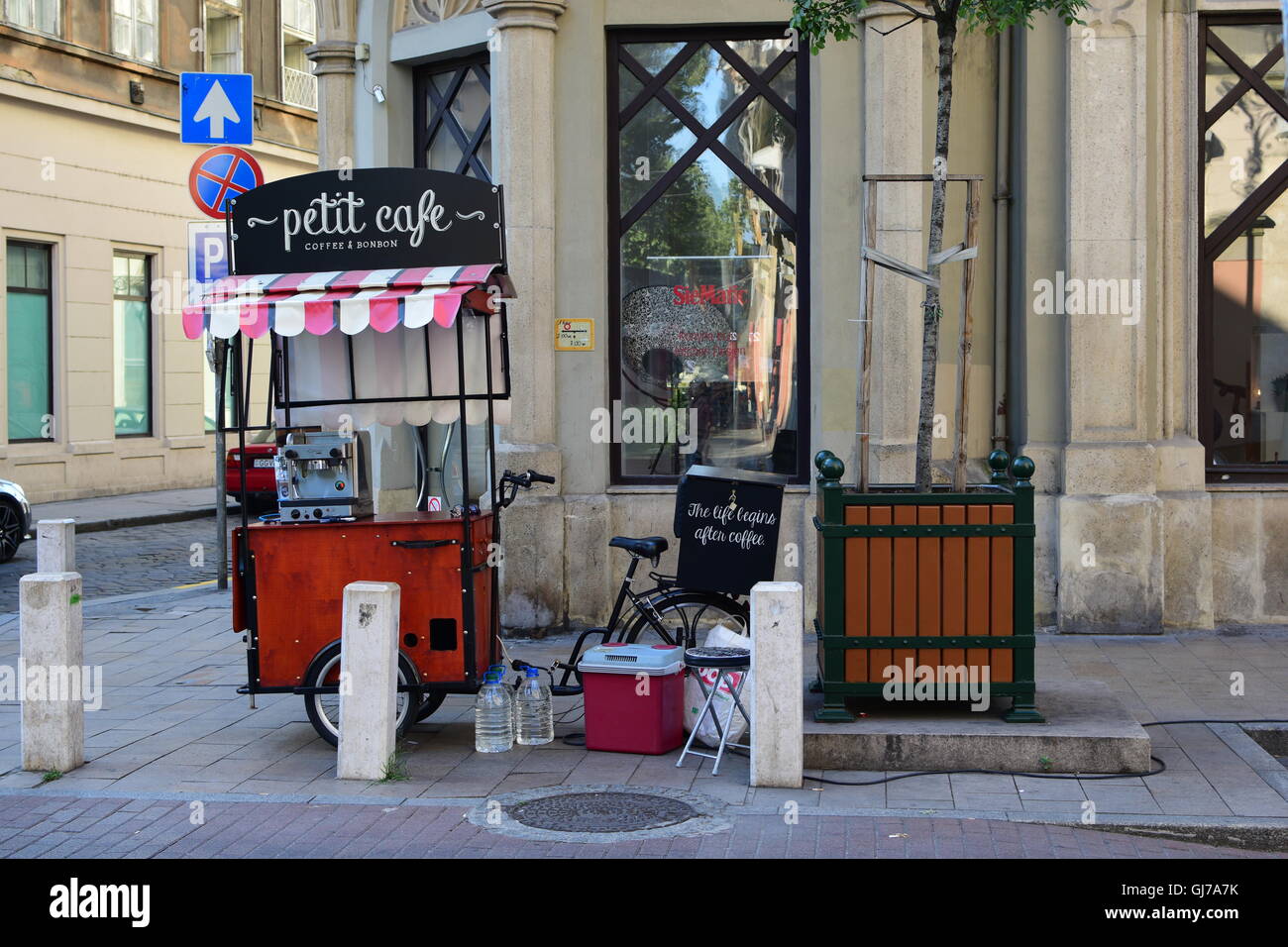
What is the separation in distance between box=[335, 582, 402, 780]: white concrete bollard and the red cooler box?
1.10 meters

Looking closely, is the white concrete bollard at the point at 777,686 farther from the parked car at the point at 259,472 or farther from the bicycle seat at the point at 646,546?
the parked car at the point at 259,472

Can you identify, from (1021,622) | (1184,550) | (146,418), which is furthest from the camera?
(146,418)

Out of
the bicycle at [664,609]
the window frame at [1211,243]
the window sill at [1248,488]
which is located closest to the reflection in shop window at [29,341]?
the bicycle at [664,609]

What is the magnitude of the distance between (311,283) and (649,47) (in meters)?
4.77

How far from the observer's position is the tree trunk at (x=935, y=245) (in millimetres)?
7547

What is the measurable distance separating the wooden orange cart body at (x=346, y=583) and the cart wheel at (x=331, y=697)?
0.17 ft

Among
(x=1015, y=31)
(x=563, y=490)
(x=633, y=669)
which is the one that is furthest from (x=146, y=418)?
(x=633, y=669)

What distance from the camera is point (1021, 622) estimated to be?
7.27m

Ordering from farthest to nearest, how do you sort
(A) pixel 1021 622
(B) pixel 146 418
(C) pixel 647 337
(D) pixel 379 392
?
(B) pixel 146 418, (C) pixel 647 337, (D) pixel 379 392, (A) pixel 1021 622

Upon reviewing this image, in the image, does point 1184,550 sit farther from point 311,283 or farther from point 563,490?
point 311,283

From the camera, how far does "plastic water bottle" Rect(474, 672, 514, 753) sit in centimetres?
768

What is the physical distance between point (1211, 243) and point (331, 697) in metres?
7.32

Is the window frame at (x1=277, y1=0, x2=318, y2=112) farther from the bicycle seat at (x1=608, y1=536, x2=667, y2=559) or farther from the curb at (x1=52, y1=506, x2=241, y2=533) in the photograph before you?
the bicycle seat at (x1=608, y1=536, x2=667, y2=559)

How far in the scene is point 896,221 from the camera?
425 inches
